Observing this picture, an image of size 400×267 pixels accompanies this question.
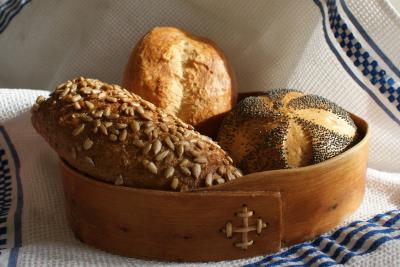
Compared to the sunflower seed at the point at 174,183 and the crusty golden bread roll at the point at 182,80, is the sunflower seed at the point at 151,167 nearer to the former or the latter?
the sunflower seed at the point at 174,183

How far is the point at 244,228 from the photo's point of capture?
0.70 meters

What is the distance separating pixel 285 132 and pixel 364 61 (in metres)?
0.26

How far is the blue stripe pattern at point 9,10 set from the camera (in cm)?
118

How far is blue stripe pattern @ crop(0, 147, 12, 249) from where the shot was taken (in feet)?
2.64

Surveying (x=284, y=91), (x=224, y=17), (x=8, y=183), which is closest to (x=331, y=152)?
(x=284, y=91)

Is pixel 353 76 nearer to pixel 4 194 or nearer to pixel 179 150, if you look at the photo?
pixel 179 150

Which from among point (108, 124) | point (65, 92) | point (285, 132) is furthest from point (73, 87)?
point (285, 132)

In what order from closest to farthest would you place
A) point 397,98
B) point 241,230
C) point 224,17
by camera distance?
point 241,230, point 397,98, point 224,17

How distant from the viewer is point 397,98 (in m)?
0.93

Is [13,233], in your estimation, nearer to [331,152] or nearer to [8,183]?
[8,183]

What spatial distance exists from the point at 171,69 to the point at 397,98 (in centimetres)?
41

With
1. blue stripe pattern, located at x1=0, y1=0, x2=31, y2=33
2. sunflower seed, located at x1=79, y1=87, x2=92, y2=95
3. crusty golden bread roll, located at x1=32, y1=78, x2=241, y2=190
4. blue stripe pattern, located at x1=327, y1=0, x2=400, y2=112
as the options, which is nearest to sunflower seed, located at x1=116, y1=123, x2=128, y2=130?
crusty golden bread roll, located at x1=32, y1=78, x2=241, y2=190

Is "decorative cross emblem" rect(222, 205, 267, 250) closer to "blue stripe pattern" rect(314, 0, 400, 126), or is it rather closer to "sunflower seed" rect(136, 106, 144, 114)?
"sunflower seed" rect(136, 106, 144, 114)

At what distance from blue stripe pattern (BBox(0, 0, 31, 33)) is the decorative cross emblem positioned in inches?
31.0
